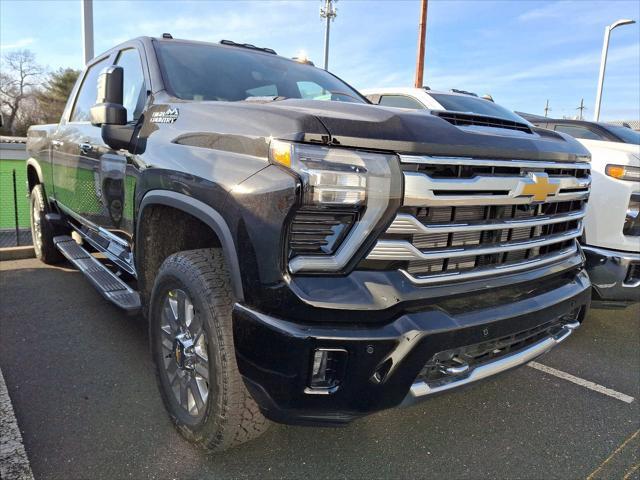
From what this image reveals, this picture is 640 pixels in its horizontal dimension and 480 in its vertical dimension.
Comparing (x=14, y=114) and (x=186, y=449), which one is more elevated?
(x=14, y=114)

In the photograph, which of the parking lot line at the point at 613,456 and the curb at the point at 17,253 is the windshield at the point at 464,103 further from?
the curb at the point at 17,253

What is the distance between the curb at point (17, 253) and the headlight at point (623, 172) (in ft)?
19.9

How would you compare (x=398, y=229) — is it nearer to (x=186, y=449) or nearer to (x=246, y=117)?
(x=246, y=117)

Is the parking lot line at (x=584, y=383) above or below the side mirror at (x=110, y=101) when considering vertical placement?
below

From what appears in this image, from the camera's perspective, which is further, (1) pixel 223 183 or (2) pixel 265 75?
(2) pixel 265 75

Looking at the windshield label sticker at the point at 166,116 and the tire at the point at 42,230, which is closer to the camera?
the windshield label sticker at the point at 166,116

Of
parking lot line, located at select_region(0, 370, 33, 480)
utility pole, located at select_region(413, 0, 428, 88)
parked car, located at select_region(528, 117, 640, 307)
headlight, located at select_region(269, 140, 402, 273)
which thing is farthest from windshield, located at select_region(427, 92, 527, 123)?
utility pole, located at select_region(413, 0, 428, 88)

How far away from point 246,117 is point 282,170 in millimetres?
A: 405

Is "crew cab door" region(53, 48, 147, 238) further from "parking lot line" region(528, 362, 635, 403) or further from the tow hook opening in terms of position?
"parking lot line" region(528, 362, 635, 403)

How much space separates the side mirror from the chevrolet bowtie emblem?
2093 millimetres

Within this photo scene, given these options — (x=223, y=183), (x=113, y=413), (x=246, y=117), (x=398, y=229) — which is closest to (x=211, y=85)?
(x=246, y=117)

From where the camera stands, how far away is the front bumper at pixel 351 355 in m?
1.69

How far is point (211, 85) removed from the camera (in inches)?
114

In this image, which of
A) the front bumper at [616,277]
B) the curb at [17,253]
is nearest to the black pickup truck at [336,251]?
the front bumper at [616,277]
